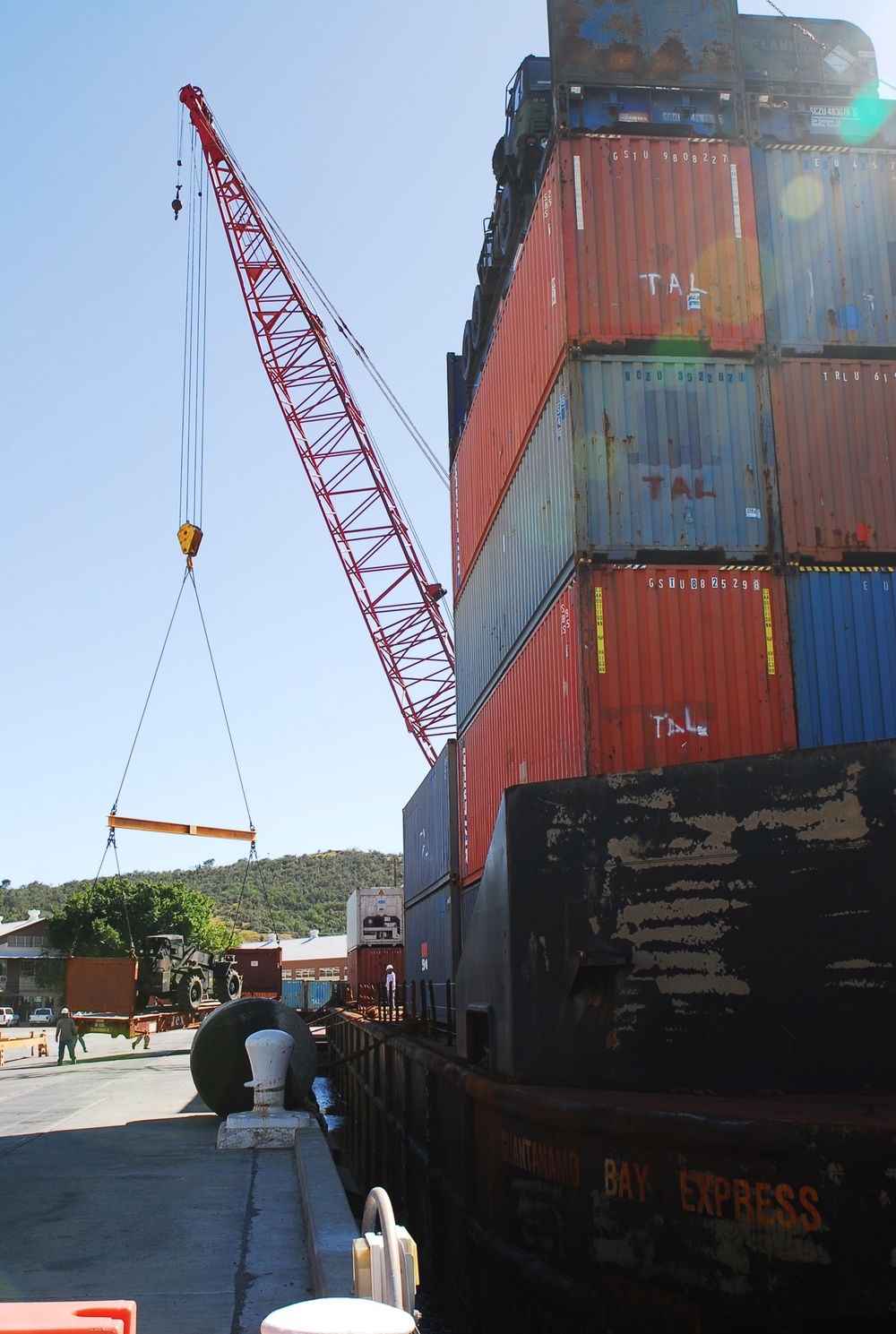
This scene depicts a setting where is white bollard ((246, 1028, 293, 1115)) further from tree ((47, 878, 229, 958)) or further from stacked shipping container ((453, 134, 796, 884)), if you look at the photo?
tree ((47, 878, 229, 958))

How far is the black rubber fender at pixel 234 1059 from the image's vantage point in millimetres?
13023

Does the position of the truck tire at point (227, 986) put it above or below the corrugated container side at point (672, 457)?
below

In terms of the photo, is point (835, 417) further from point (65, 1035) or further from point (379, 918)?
point (379, 918)

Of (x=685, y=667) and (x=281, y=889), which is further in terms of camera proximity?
(x=281, y=889)

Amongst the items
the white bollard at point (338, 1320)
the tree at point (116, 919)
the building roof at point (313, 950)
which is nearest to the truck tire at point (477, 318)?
the white bollard at point (338, 1320)

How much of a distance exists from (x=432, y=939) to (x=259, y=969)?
23209 mm

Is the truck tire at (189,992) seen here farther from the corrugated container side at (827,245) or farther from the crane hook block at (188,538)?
the corrugated container side at (827,245)

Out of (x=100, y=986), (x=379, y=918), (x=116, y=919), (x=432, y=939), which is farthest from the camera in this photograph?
(x=116, y=919)

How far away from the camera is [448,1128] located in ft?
32.8

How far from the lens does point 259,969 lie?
39.8 m

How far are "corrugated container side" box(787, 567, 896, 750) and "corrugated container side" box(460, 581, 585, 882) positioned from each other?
209cm

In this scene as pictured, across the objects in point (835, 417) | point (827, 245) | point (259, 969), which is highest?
point (827, 245)

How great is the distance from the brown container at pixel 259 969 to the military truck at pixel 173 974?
378cm

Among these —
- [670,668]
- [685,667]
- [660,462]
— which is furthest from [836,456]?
[670,668]
